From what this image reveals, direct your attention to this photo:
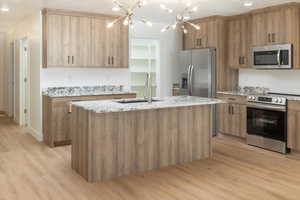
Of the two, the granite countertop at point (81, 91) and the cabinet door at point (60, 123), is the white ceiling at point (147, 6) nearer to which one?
the granite countertop at point (81, 91)

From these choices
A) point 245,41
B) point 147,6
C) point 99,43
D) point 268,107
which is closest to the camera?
point 268,107

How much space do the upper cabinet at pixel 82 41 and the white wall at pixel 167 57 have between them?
3.57 feet

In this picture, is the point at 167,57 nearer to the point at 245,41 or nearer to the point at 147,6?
the point at 245,41


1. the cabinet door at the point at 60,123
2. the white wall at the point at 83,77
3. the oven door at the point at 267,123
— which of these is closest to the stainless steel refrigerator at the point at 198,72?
the oven door at the point at 267,123

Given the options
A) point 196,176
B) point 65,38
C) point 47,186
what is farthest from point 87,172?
point 65,38

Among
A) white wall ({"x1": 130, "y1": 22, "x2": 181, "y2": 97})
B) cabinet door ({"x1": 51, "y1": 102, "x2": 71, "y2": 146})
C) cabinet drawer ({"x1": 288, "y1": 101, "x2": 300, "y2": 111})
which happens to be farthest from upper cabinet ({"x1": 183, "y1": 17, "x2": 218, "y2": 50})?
cabinet door ({"x1": 51, "y1": 102, "x2": 71, "y2": 146})

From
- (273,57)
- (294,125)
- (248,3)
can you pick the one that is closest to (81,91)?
(248,3)

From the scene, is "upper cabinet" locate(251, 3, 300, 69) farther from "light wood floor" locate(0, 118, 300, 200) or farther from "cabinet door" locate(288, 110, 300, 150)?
"light wood floor" locate(0, 118, 300, 200)

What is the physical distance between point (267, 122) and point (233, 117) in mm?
821

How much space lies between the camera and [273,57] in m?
5.66

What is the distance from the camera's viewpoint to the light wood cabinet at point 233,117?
19.9 feet

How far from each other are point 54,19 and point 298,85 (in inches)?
180

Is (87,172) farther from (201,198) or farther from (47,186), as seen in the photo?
(201,198)

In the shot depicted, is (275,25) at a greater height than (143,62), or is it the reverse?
(275,25)
